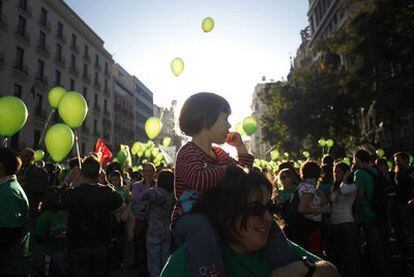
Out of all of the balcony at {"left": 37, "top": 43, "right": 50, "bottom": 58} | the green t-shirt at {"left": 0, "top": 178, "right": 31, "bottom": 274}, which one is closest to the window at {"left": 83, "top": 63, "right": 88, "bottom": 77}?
the balcony at {"left": 37, "top": 43, "right": 50, "bottom": 58}

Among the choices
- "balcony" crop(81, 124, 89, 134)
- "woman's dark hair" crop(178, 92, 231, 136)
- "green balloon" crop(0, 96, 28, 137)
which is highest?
"balcony" crop(81, 124, 89, 134)

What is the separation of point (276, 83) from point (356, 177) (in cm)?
2147

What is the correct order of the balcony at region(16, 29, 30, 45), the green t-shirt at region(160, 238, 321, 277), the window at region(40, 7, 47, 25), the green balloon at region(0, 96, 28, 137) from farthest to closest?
1. the window at region(40, 7, 47, 25)
2. the balcony at region(16, 29, 30, 45)
3. the green balloon at region(0, 96, 28, 137)
4. the green t-shirt at region(160, 238, 321, 277)

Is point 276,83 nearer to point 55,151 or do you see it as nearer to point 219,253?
point 55,151

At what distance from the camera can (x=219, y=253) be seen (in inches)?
53.5

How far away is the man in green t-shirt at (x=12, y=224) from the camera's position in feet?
8.53

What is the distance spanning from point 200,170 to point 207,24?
714 centimetres

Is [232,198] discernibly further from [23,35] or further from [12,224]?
[23,35]

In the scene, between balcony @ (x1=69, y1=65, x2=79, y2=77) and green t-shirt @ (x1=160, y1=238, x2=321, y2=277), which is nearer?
green t-shirt @ (x1=160, y1=238, x2=321, y2=277)

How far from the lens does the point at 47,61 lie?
2973 centimetres

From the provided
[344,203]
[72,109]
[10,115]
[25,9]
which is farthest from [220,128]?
[25,9]

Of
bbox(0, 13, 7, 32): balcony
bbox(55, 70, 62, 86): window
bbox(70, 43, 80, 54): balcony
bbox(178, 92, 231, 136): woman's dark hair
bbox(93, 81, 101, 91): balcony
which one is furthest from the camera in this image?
bbox(93, 81, 101, 91): balcony

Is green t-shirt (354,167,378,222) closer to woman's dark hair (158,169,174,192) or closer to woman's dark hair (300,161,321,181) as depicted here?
woman's dark hair (300,161,321,181)

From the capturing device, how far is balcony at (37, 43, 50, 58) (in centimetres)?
2842
